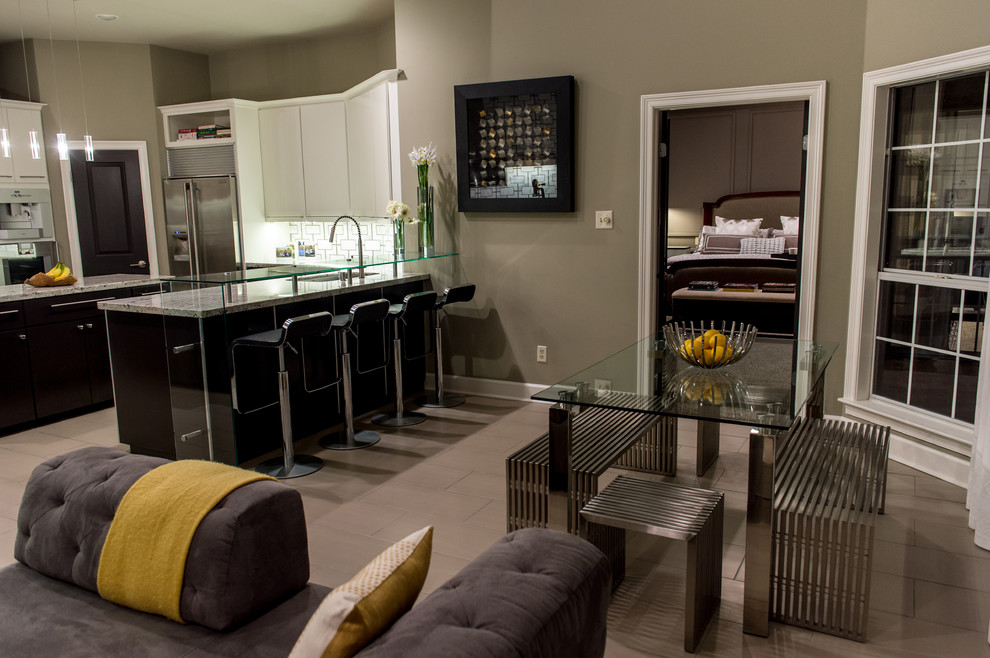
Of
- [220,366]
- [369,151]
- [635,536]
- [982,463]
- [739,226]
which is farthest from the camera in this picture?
[739,226]

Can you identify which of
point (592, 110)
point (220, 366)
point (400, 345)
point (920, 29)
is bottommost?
point (400, 345)

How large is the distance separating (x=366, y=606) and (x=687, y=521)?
1.45 metres

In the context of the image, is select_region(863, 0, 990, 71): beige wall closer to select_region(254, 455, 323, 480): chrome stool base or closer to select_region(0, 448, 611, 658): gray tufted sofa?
select_region(0, 448, 611, 658): gray tufted sofa

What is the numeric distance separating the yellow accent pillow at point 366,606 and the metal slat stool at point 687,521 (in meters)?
1.18

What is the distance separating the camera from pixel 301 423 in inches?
181

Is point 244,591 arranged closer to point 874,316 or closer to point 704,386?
point 704,386

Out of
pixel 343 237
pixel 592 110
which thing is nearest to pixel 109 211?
pixel 343 237

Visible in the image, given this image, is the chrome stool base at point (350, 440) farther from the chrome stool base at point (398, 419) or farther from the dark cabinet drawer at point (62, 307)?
the dark cabinet drawer at point (62, 307)

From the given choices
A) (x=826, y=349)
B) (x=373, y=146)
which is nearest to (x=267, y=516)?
(x=826, y=349)

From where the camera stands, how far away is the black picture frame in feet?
16.5

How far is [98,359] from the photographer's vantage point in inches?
206

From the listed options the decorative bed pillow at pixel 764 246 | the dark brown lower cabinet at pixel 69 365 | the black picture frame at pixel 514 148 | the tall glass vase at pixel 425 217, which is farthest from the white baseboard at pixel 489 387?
the decorative bed pillow at pixel 764 246

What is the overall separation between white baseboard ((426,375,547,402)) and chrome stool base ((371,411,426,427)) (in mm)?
659

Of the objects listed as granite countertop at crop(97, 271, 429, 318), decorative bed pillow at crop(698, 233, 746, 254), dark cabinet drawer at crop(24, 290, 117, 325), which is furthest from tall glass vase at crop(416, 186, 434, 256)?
decorative bed pillow at crop(698, 233, 746, 254)
